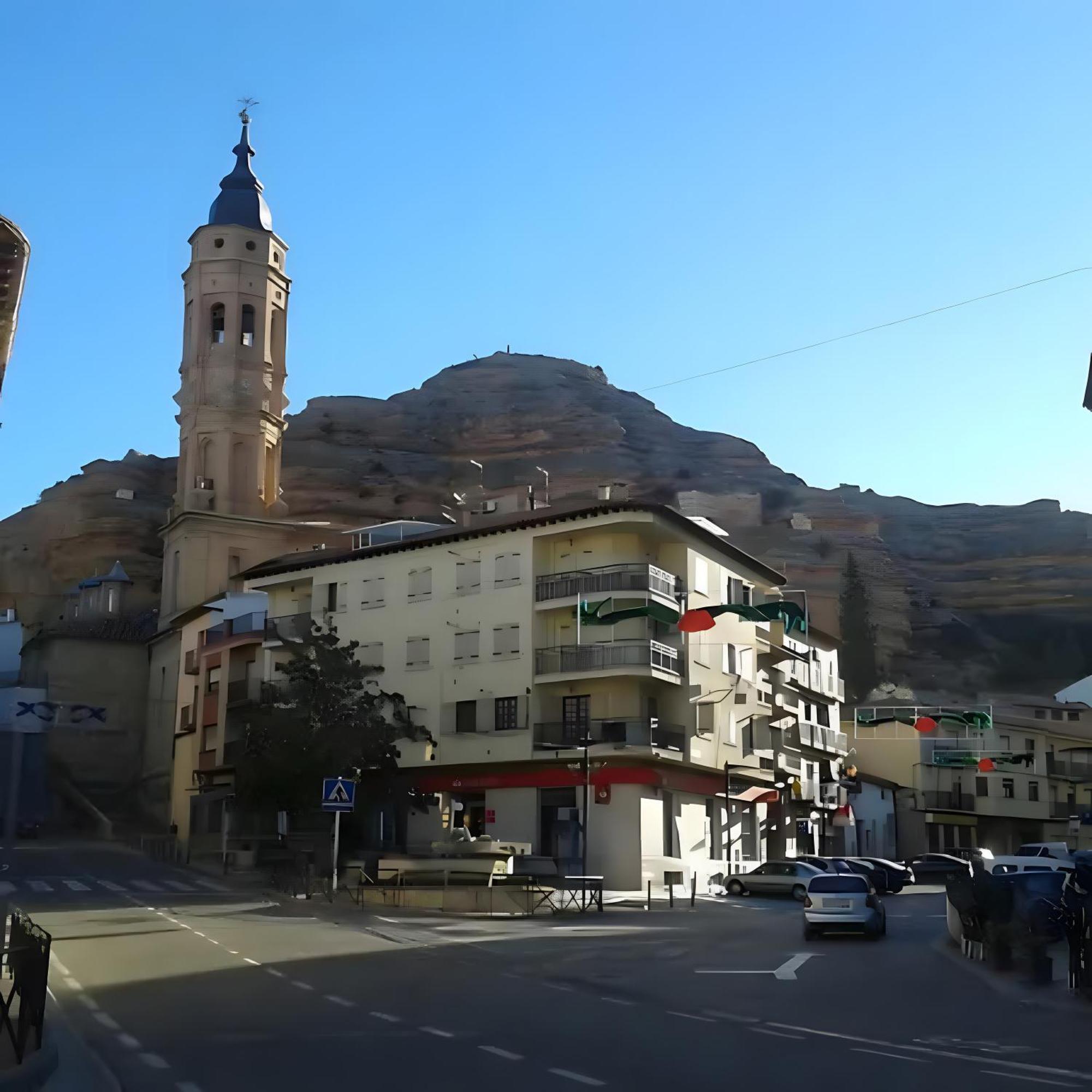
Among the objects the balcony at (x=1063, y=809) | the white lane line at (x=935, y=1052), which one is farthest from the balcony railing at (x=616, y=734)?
the balcony at (x=1063, y=809)

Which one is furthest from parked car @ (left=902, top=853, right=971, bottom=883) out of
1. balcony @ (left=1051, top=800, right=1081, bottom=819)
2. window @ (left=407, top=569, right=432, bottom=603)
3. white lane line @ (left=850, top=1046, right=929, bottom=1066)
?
white lane line @ (left=850, top=1046, right=929, bottom=1066)

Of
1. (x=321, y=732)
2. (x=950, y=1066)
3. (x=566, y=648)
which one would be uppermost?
(x=566, y=648)

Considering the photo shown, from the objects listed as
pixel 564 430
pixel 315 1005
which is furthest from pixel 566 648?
pixel 564 430

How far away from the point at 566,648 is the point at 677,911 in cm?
1436

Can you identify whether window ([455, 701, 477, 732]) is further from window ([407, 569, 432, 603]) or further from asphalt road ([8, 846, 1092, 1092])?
asphalt road ([8, 846, 1092, 1092])

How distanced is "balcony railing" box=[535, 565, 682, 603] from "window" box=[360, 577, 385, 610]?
8461 mm

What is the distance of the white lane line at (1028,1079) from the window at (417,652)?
1773 inches

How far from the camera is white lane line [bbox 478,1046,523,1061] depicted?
40.9 ft

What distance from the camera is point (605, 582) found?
169 ft

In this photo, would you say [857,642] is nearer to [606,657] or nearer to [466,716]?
[466,716]

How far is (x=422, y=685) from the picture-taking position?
56125 millimetres

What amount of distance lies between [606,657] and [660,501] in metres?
80.2

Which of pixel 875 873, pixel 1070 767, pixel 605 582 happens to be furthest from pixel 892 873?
pixel 1070 767

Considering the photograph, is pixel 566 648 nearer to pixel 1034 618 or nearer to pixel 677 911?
pixel 677 911
